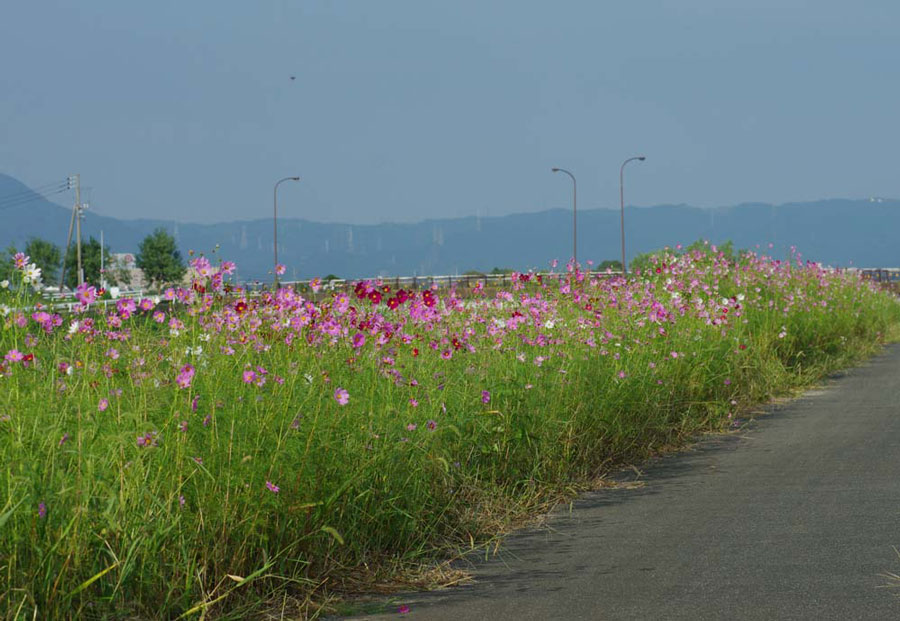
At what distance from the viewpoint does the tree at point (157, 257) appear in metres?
109

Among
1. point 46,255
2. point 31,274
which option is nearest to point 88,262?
point 46,255

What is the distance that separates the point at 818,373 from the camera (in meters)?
15.5

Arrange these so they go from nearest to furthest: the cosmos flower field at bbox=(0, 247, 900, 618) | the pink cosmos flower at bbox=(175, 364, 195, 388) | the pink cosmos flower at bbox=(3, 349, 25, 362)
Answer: the cosmos flower field at bbox=(0, 247, 900, 618) < the pink cosmos flower at bbox=(175, 364, 195, 388) < the pink cosmos flower at bbox=(3, 349, 25, 362)

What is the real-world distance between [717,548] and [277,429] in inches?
102

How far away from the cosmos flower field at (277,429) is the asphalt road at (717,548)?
0.53 metres

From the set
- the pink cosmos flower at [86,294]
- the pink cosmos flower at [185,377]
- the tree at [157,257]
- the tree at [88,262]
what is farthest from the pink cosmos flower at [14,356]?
the tree at [157,257]

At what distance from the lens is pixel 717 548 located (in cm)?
636

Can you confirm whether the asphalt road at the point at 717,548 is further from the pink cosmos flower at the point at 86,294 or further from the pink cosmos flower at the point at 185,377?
the pink cosmos flower at the point at 86,294

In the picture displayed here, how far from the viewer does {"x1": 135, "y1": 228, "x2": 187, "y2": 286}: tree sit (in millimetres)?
108625

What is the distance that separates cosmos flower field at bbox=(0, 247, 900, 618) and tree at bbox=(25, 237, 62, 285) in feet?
305

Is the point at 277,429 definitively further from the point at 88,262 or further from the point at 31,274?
the point at 88,262

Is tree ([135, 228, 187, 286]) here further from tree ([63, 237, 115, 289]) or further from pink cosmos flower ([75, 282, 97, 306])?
pink cosmos flower ([75, 282, 97, 306])

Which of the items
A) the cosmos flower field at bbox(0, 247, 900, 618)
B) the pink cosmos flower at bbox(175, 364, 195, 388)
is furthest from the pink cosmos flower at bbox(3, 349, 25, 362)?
the pink cosmos flower at bbox(175, 364, 195, 388)

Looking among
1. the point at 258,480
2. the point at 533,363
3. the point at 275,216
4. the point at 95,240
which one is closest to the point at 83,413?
the point at 258,480
